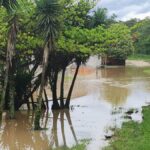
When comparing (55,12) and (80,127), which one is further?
(80,127)

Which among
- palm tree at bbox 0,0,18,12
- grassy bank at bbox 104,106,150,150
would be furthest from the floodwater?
palm tree at bbox 0,0,18,12

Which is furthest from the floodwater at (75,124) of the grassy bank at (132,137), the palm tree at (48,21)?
the palm tree at (48,21)

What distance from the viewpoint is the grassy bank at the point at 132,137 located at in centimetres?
1520

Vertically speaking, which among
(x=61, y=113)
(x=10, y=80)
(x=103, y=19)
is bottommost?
(x=61, y=113)

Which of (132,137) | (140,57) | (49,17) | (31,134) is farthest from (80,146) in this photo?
(140,57)

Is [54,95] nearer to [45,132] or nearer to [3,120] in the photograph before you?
[3,120]

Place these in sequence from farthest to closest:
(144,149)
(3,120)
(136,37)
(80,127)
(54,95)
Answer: (136,37) < (54,95) < (3,120) < (80,127) < (144,149)

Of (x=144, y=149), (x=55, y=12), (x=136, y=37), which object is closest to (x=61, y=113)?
(x=55, y=12)

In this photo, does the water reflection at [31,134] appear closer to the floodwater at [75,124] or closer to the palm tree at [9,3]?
the floodwater at [75,124]

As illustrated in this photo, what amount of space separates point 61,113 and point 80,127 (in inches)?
187

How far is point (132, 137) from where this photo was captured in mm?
17016

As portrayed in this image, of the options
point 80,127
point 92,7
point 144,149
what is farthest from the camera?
point 92,7

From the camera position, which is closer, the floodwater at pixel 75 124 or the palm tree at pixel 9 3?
the palm tree at pixel 9 3

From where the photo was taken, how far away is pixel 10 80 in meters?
23.0
